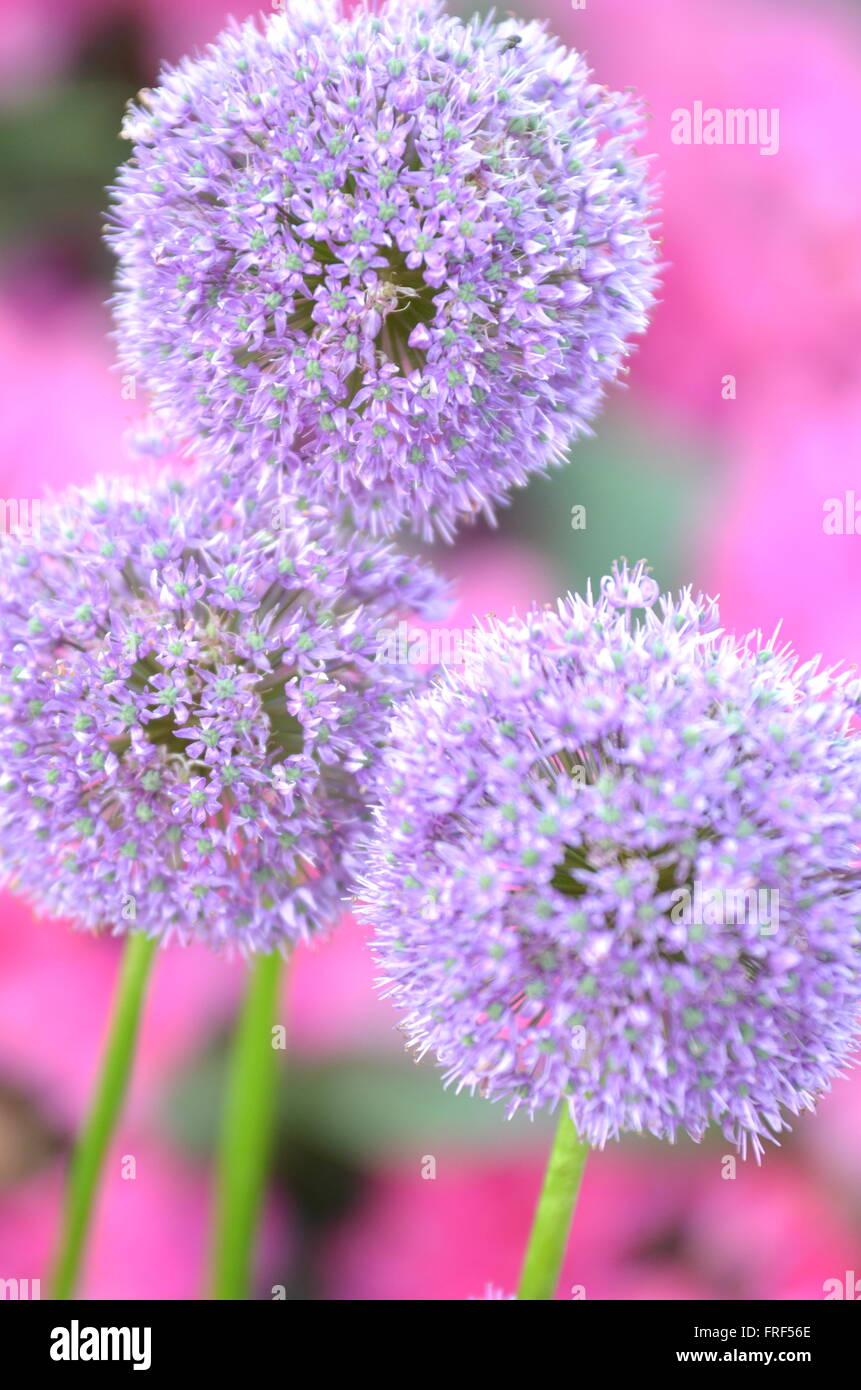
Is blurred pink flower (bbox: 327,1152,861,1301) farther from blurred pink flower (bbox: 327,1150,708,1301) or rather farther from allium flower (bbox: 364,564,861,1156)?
allium flower (bbox: 364,564,861,1156)

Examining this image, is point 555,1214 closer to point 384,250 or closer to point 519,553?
point 384,250

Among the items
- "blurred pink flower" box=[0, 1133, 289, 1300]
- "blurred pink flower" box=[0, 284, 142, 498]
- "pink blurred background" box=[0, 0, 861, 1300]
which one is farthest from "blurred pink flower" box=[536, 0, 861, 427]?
"blurred pink flower" box=[0, 1133, 289, 1300]

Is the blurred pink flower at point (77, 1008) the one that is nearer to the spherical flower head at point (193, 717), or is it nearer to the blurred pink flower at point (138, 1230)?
the blurred pink flower at point (138, 1230)

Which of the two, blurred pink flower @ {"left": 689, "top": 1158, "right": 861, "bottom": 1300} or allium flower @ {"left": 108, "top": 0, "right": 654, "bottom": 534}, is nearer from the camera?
allium flower @ {"left": 108, "top": 0, "right": 654, "bottom": 534}

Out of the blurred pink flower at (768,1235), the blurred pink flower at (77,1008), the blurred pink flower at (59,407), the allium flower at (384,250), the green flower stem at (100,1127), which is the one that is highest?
the blurred pink flower at (59,407)

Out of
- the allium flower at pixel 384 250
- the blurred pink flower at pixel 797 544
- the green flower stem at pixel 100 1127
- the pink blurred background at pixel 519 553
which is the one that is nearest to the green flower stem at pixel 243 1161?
the green flower stem at pixel 100 1127

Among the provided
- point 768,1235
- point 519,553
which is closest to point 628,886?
point 768,1235
